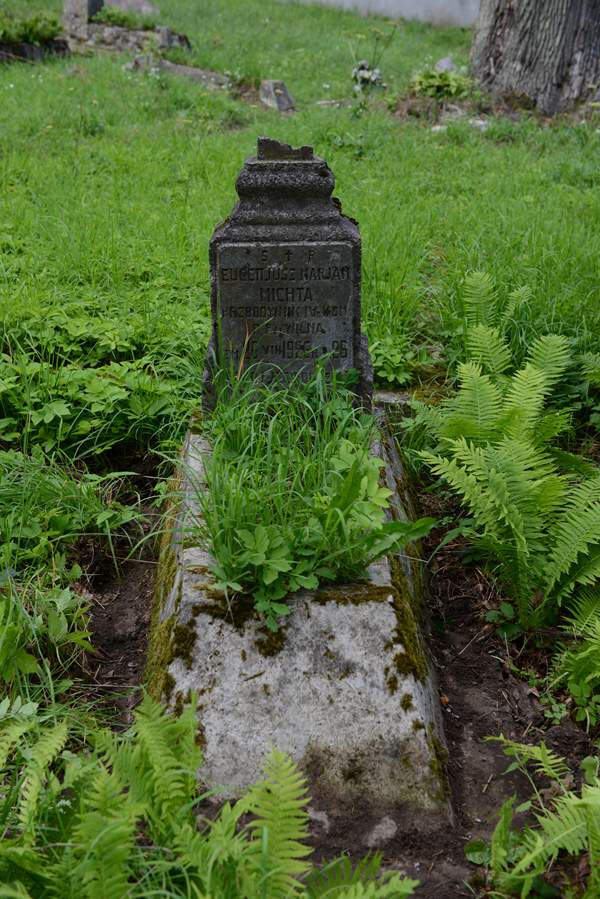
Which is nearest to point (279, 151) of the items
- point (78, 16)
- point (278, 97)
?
point (278, 97)

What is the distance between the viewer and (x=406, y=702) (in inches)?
108

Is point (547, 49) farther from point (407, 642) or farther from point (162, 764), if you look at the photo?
point (162, 764)

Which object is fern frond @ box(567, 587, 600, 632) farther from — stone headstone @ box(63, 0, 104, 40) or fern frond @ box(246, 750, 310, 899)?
stone headstone @ box(63, 0, 104, 40)

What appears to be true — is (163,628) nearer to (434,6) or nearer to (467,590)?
(467,590)

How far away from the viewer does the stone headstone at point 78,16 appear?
13.1 meters

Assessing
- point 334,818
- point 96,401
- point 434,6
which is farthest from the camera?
point 434,6

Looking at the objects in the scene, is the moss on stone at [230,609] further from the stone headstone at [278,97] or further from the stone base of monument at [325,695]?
the stone headstone at [278,97]

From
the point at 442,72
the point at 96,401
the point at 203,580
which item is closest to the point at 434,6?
the point at 442,72

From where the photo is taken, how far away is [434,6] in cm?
1788

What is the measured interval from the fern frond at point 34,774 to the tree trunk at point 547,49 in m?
9.67

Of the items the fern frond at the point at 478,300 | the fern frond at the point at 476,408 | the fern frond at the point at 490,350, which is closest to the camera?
the fern frond at the point at 476,408

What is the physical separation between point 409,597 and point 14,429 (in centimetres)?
216

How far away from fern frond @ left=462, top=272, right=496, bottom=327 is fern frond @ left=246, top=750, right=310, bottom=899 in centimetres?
310

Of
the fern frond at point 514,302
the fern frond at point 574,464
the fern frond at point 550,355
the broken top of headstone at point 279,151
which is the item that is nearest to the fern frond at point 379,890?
the fern frond at point 574,464
